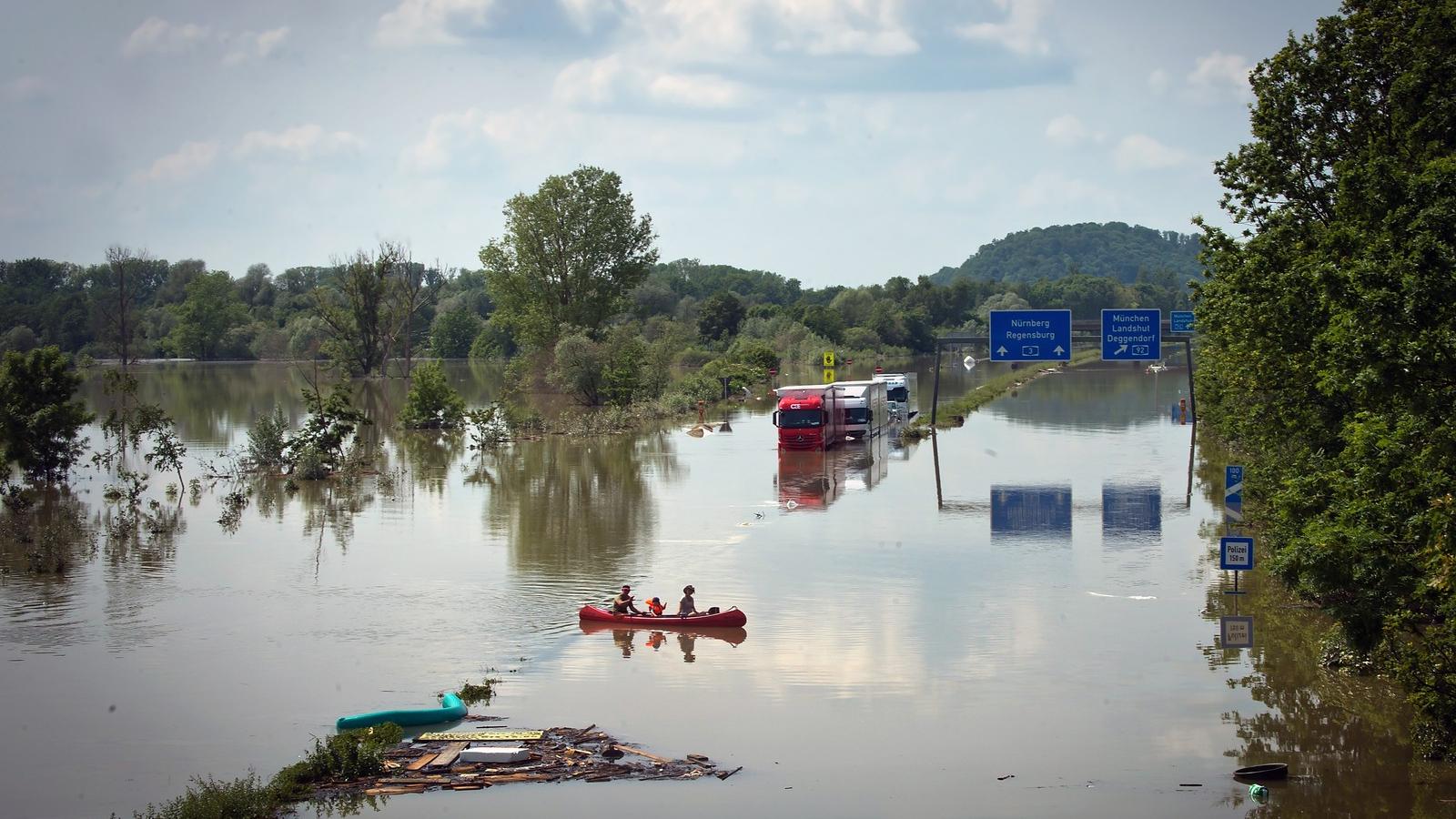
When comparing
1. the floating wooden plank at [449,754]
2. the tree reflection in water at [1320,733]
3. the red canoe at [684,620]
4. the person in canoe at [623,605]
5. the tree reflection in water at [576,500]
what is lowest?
the tree reflection in water at [1320,733]

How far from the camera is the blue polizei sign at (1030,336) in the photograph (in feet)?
189

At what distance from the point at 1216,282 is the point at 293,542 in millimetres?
23863

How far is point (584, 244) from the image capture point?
94.2 metres

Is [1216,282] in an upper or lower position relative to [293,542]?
upper

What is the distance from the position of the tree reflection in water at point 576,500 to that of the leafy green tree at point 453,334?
3824 inches

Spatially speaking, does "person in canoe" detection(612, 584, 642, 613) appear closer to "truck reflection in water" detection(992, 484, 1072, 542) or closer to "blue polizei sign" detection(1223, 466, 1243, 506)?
"blue polizei sign" detection(1223, 466, 1243, 506)

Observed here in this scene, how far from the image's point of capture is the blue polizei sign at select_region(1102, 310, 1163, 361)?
→ 193ft

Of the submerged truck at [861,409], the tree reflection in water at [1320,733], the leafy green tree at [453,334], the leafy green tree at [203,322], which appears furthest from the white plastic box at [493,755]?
the leafy green tree at [203,322]

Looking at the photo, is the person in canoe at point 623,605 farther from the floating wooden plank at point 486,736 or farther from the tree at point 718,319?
the tree at point 718,319

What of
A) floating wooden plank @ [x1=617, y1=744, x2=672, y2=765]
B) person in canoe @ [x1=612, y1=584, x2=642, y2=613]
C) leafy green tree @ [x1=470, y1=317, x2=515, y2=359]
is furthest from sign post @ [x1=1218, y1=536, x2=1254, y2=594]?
leafy green tree @ [x1=470, y1=317, x2=515, y2=359]

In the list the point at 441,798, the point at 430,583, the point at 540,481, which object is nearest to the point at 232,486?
the point at 540,481

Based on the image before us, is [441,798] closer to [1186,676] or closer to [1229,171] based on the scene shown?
[1186,676]

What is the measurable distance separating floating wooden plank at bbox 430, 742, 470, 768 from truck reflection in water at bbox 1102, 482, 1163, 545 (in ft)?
66.3

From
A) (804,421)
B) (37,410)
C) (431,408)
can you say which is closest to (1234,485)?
(804,421)
